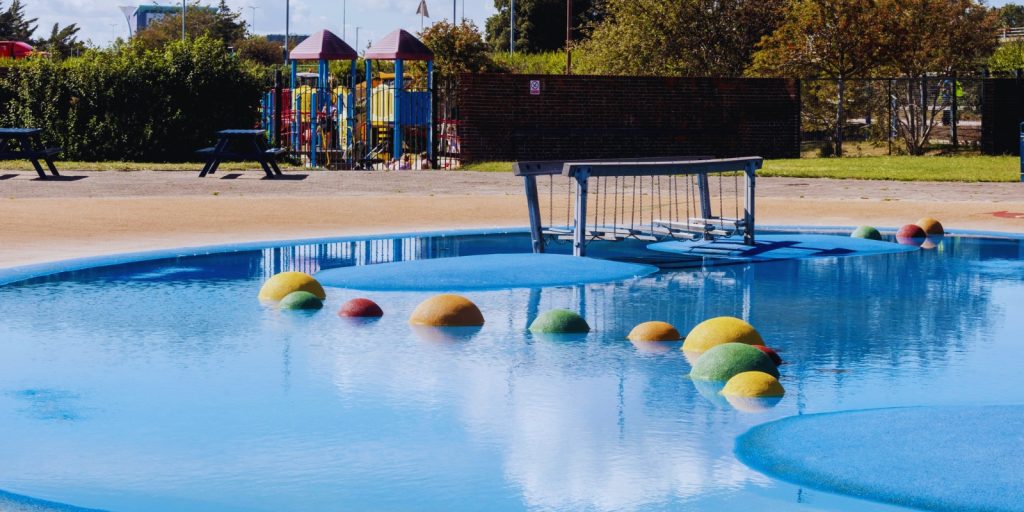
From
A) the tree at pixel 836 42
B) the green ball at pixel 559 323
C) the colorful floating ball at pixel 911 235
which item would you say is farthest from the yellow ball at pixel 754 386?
the tree at pixel 836 42

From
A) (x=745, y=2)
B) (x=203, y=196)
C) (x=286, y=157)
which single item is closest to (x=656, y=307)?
(x=203, y=196)

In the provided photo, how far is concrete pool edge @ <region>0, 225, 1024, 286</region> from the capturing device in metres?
12.4

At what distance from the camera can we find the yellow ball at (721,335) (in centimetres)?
→ 872

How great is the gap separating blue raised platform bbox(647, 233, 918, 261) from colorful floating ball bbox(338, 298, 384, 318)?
4657 mm

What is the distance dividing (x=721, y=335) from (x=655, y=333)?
0.55 meters

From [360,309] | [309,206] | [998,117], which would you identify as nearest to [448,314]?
[360,309]

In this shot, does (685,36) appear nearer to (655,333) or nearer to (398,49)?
(398,49)

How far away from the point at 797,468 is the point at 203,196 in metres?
15.6

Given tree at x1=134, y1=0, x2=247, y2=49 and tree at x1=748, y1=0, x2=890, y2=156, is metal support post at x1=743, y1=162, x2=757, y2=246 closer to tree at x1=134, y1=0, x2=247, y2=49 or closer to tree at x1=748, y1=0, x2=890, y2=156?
tree at x1=748, y1=0, x2=890, y2=156

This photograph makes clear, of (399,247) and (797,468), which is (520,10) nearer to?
(399,247)

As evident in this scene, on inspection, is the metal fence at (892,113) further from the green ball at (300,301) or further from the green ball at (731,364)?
the green ball at (731,364)

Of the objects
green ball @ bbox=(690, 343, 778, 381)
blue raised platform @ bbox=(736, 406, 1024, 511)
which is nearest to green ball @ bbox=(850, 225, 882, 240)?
green ball @ bbox=(690, 343, 778, 381)

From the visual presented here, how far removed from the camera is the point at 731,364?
7867mm

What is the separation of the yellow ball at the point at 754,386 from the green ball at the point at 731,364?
21 cm
